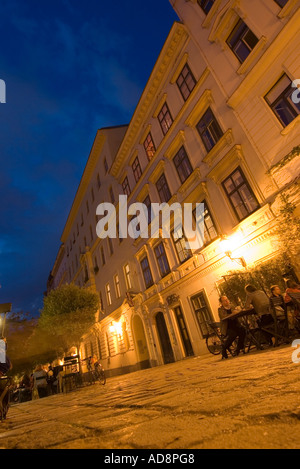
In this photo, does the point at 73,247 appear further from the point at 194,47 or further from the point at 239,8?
the point at 239,8

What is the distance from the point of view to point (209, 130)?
1205 cm

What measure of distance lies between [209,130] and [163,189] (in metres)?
4.63

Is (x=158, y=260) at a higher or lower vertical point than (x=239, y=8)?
lower

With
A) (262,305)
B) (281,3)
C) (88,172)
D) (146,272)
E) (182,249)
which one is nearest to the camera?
(262,305)

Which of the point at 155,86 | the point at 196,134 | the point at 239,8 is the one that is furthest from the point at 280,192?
the point at 155,86

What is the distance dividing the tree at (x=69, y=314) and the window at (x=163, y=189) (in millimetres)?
9566

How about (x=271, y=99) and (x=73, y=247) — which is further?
(x=73, y=247)

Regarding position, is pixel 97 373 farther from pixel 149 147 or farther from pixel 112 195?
pixel 112 195

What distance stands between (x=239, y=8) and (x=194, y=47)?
348 cm

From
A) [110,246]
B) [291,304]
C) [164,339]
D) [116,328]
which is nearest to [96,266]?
[110,246]

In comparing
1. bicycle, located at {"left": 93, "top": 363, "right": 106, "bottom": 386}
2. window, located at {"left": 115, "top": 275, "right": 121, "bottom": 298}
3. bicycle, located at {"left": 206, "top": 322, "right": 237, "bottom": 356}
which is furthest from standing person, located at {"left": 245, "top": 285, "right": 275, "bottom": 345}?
window, located at {"left": 115, "top": 275, "right": 121, "bottom": 298}
